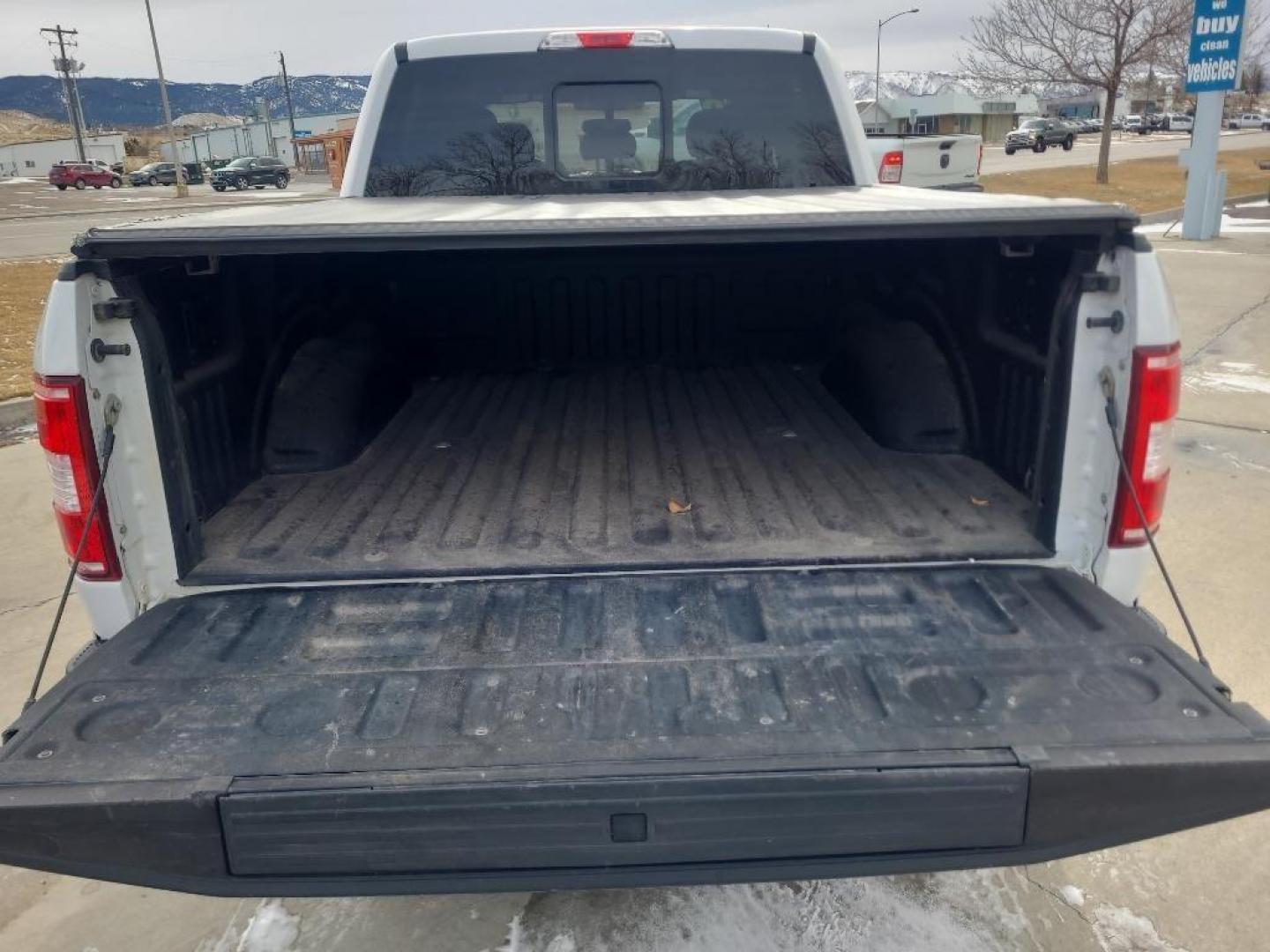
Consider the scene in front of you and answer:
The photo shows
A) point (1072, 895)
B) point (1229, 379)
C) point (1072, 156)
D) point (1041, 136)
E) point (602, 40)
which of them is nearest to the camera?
point (1072, 895)

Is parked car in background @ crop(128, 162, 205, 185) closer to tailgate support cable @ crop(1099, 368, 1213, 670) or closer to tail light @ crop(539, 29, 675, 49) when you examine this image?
tail light @ crop(539, 29, 675, 49)

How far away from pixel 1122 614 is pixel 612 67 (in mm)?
3026

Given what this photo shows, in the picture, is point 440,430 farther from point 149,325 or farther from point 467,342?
point 149,325

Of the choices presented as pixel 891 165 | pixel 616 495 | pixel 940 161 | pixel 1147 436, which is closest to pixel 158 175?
pixel 940 161

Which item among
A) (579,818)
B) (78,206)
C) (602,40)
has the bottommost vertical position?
(78,206)

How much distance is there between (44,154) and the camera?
3152 inches

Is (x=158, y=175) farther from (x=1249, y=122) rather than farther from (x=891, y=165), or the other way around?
(x=1249, y=122)

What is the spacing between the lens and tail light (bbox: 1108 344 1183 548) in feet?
7.36

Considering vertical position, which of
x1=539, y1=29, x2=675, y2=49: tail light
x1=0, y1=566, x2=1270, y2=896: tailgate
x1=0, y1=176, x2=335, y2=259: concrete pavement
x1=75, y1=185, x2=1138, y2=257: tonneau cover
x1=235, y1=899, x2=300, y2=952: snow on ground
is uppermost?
x1=539, y1=29, x2=675, y2=49: tail light

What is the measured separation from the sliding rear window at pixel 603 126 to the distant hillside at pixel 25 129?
105842mm

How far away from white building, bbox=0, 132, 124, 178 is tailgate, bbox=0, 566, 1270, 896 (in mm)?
90161

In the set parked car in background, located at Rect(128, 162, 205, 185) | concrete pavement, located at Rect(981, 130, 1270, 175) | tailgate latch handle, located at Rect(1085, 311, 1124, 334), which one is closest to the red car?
parked car in background, located at Rect(128, 162, 205, 185)

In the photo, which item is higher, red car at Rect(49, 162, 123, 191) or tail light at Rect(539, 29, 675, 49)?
tail light at Rect(539, 29, 675, 49)

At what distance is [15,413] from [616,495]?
6587mm
